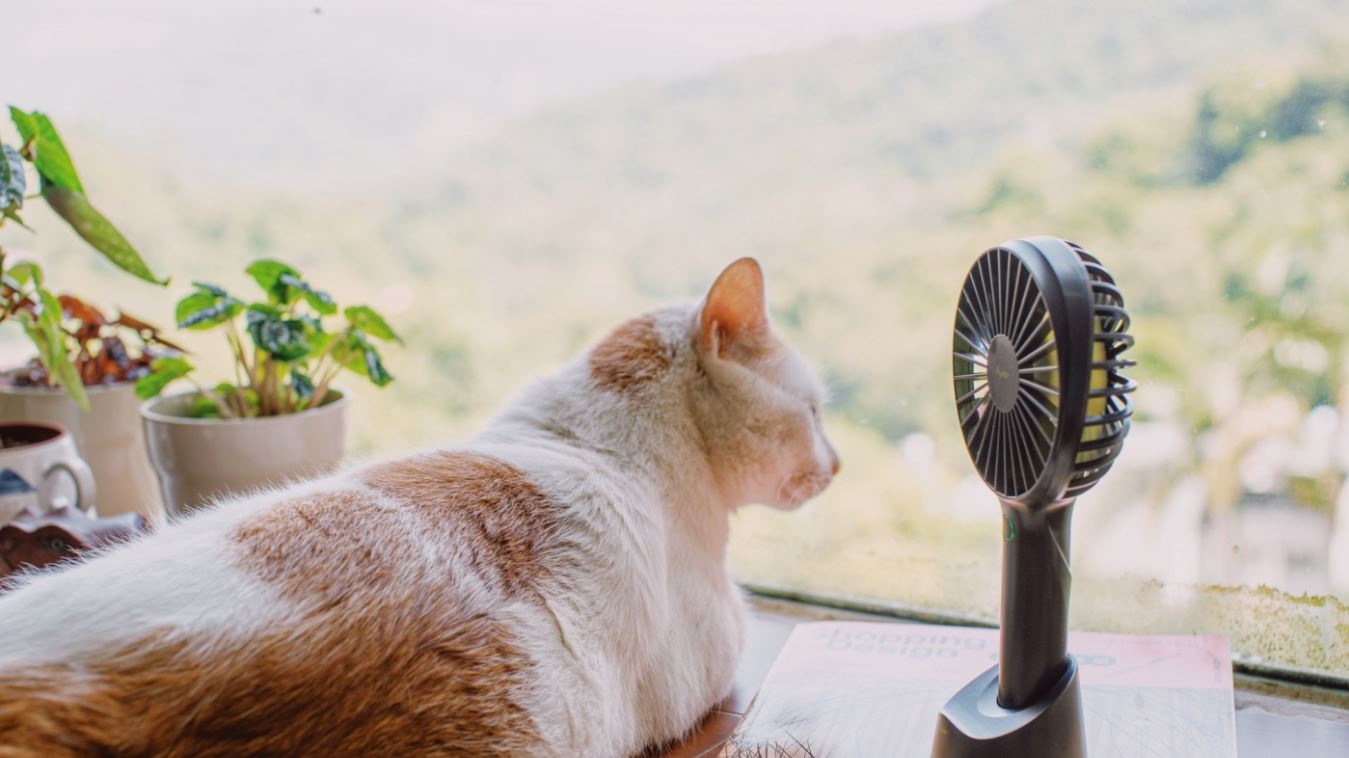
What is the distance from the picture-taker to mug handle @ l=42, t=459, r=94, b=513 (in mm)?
1072

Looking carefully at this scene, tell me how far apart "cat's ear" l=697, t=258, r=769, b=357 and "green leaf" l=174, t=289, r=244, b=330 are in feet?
1.79

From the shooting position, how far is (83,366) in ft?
4.18

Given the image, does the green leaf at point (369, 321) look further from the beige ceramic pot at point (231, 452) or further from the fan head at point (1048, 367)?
the fan head at point (1048, 367)

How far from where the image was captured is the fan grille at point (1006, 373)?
58 cm

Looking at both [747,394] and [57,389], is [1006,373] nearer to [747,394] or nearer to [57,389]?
[747,394]

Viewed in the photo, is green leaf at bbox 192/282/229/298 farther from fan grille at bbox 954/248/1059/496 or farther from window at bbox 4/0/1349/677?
fan grille at bbox 954/248/1059/496

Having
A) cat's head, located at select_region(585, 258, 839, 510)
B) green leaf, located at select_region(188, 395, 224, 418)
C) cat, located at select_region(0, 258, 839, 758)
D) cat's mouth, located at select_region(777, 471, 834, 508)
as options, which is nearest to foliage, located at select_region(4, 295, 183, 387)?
green leaf, located at select_region(188, 395, 224, 418)

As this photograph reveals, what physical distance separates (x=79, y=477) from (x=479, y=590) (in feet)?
2.10

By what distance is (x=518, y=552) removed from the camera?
2.45 ft

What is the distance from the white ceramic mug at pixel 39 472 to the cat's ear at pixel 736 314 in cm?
70

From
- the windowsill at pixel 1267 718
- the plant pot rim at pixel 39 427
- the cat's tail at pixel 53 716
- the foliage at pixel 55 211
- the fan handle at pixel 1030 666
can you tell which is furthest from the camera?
the plant pot rim at pixel 39 427

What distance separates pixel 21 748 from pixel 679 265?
1145 millimetres

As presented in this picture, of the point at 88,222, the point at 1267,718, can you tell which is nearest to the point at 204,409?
the point at 88,222

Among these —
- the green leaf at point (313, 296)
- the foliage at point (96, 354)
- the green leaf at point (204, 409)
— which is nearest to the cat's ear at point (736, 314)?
the green leaf at point (313, 296)
